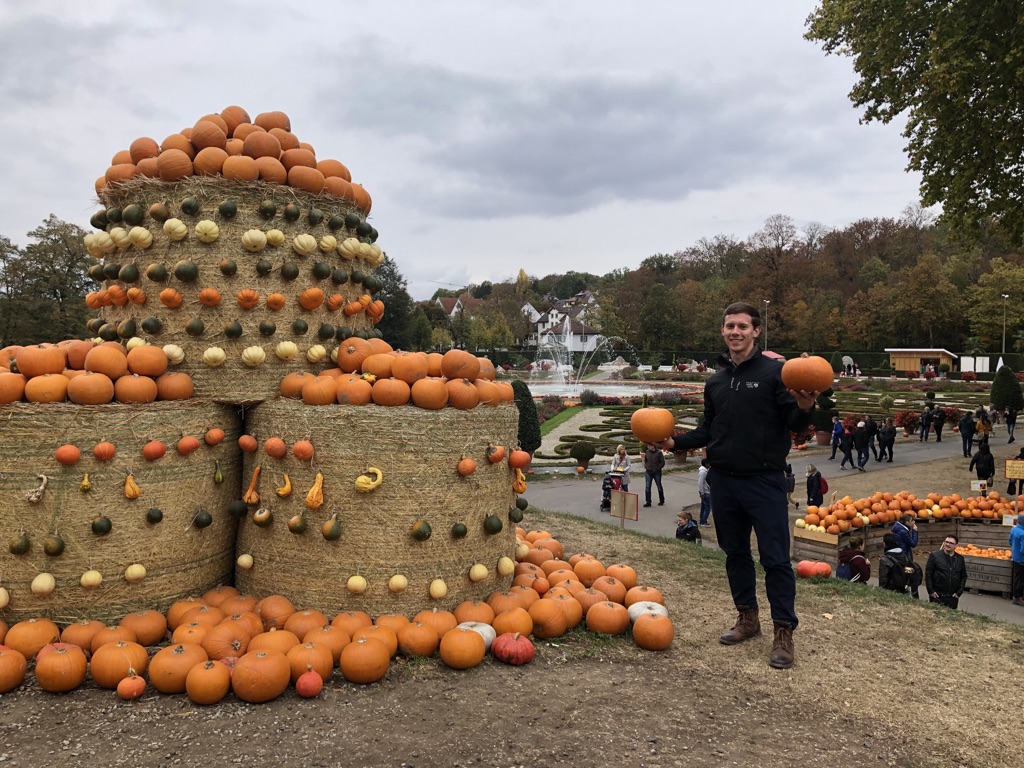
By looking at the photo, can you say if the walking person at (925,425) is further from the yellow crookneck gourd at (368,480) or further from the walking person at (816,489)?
the yellow crookneck gourd at (368,480)

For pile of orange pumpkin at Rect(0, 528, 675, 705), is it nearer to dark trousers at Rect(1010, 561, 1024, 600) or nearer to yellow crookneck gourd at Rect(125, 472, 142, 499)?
yellow crookneck gourd at Rect(125, 472, 142, 499)

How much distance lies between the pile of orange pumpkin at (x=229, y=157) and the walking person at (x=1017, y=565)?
909 cm

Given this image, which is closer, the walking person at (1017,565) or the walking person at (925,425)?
the walking person at (1017,565)

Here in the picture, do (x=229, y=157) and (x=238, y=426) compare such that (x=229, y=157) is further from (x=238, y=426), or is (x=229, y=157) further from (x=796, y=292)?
(x=796, y=292)

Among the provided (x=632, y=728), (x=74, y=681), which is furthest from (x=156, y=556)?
(x=632, y=728)

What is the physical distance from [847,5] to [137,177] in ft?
48.5

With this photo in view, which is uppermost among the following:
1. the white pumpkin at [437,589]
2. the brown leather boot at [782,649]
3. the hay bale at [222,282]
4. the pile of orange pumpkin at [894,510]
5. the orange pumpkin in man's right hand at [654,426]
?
the hay bale at [222,282]

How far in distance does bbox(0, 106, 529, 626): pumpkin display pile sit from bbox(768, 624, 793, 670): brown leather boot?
207cm

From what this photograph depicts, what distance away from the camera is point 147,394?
4.94m

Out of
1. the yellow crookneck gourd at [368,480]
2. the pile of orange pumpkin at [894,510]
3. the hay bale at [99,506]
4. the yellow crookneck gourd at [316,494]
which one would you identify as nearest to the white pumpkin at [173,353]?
the hay bale at [99,506]

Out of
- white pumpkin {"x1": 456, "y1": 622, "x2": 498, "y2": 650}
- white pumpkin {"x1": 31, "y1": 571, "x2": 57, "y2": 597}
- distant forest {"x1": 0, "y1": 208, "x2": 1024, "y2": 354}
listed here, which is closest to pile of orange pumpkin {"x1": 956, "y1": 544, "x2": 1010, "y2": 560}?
white pumpkin {"x1": 456, "y1": 622, "x2": 498, "y2": 650}

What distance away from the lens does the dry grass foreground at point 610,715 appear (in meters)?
3.39

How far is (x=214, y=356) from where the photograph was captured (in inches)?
207

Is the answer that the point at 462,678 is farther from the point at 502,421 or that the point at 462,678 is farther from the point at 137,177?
the point at 137,177
